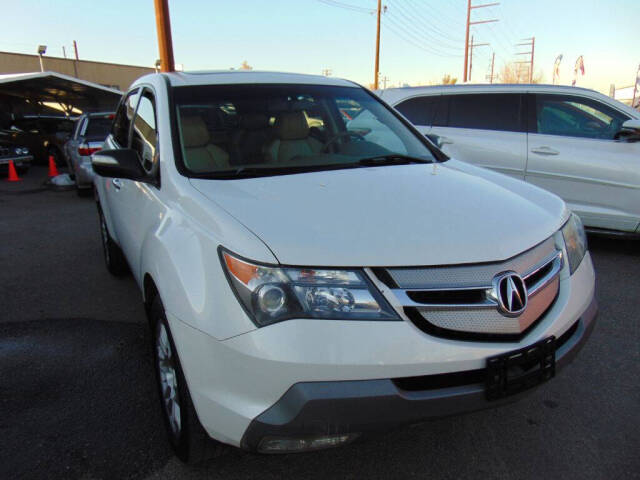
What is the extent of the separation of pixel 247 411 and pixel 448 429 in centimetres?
121

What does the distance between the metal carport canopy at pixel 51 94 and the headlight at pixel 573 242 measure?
19.4 meters

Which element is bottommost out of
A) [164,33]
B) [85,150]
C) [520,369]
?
[520,369]

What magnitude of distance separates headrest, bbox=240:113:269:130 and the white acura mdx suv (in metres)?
0.52

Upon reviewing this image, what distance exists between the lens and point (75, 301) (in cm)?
406

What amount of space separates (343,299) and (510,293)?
595 mm

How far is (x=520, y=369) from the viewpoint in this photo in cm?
177

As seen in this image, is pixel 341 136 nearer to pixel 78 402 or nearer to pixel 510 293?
pixel 510 293

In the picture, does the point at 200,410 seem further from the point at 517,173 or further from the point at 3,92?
the point at 3,92

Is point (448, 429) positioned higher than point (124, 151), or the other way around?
point (124, 151)

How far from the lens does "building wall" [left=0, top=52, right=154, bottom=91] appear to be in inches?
1163

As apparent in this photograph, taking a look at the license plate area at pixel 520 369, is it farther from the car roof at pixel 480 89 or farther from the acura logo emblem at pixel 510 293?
the car roof at pixel 480 89

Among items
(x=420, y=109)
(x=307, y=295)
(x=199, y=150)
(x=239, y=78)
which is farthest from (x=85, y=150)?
(x=307, y=295)

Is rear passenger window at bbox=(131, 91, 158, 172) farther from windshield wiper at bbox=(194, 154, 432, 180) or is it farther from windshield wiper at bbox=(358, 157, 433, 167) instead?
windshield wiper at bbox=(358, 157, 433, 167)

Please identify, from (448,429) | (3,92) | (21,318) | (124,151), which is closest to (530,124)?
(448,429)
